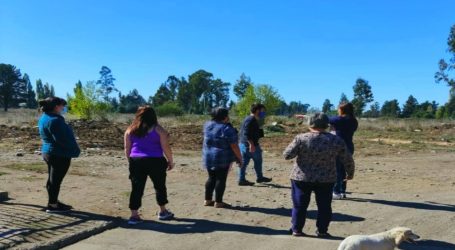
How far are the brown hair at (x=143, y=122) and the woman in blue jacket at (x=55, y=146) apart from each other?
3.65 ft

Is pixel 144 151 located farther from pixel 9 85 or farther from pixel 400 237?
pixel 9 85

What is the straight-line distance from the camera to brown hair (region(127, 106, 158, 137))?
7.68 m

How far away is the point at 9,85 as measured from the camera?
101688 mm

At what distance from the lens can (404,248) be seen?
21.2 feet

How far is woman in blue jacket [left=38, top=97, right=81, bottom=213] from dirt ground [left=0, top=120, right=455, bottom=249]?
65 centimetres

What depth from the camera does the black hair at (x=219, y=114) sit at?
8.96 metres

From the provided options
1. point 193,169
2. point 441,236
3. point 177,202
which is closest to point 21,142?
point 193,169

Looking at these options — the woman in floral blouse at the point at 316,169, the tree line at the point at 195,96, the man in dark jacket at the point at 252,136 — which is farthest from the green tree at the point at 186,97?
the woman in floral blouse at the point at 316,169

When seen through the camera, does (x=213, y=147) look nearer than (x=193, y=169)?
Yes

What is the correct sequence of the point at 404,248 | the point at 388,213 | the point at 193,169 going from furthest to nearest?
the point at 193,169
the point at 388,213
the point at 404,248

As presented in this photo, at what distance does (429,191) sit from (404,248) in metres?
5.07

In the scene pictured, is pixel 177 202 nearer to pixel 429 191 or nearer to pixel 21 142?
pixel 429 191

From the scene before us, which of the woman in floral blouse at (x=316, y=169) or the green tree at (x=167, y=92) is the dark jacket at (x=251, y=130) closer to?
the woman in floral blouse at (x=316, y=169)

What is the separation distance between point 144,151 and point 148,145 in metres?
0.10
